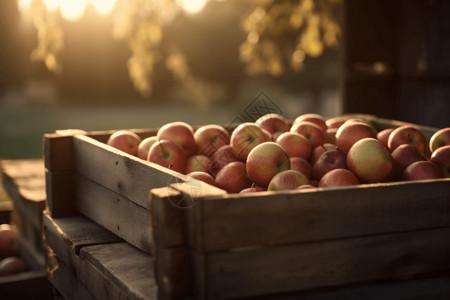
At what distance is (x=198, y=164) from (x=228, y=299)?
0.97 metres

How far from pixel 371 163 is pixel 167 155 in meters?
0.84

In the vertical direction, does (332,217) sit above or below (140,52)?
below

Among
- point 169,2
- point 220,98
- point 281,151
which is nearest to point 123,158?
point 281,151

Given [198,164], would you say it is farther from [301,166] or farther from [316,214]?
[316,214]

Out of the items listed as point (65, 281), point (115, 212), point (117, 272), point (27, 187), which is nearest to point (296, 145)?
point (115, 212)

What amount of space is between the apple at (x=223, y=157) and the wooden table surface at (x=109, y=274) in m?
0.50

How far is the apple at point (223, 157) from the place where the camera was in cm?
251

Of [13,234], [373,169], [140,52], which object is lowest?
[13,234]

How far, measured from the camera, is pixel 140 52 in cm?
641

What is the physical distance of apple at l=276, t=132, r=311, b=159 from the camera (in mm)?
2510

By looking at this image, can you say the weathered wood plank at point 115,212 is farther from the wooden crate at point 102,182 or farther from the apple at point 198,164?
the apple at point 198,164

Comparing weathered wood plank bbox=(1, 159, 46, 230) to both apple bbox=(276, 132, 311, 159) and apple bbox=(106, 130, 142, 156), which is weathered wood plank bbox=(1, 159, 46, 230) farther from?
apple bbox=(276, 132, 311, 159)

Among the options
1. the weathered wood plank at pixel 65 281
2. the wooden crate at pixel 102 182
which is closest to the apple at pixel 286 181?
the wooden crate at pixel 102 182

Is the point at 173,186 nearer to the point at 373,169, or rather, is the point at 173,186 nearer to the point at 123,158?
the point at 123,158
